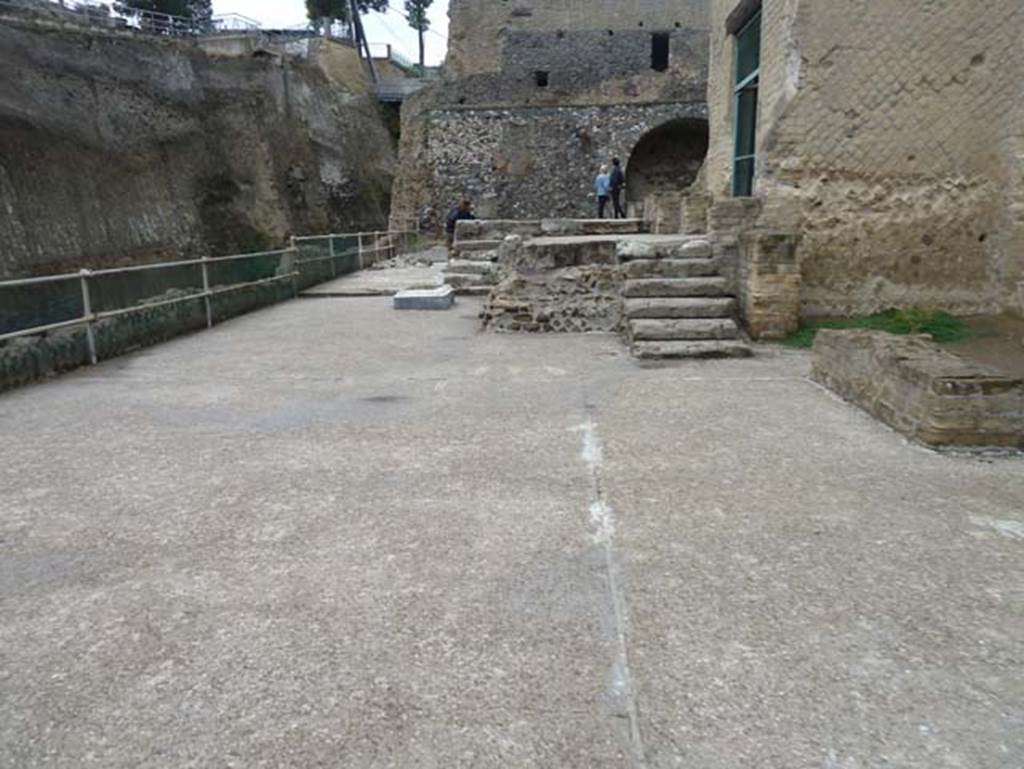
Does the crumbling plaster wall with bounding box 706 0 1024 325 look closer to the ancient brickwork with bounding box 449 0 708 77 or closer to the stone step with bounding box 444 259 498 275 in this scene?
the stone step with bounding box 444 259 498 275

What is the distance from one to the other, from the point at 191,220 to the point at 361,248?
44.5 ft

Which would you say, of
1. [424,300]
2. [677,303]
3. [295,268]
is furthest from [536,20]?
[677,303]

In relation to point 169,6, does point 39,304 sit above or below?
below

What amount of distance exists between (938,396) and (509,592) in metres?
2.99

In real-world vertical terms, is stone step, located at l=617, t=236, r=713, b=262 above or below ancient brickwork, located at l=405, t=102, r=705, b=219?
below

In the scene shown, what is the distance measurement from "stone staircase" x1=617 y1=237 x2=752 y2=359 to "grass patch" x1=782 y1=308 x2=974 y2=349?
80cm

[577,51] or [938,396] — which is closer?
[938,396]

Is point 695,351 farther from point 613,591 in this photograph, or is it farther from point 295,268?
point 295,268

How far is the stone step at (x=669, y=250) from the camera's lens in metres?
8.47

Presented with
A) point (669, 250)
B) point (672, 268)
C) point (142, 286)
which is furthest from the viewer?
point (669, 250)

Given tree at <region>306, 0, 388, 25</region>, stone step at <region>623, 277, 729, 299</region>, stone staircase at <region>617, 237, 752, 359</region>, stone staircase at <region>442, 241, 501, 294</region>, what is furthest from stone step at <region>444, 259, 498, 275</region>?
tree at <region>306, 0, 388, 25</region>

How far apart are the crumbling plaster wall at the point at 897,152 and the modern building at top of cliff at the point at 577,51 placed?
18916 mm

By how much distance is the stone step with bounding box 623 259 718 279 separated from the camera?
27.0 ft

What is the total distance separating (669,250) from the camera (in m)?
8.56
